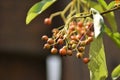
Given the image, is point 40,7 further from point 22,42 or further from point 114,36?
point 22,42

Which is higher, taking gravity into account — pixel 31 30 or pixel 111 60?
pixel 31 30

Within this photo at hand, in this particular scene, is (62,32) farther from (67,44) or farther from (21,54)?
(21,54)

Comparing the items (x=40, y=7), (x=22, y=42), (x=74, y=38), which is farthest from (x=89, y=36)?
(x=22, y=42)

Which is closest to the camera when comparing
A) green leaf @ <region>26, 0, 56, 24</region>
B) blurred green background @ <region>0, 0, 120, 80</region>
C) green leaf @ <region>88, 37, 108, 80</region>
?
green leaf @ <region>88, 37, 108, 80</region>

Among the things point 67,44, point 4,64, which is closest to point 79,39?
point 67,44

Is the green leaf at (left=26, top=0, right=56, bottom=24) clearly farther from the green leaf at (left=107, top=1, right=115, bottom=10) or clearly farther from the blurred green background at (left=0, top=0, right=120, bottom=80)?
the blurred green background at (left=0, top=0, right=120, bottom=80)

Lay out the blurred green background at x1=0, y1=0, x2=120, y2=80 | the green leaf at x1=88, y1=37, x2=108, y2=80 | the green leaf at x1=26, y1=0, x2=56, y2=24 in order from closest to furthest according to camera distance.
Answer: the green leaf at x1=88, y1=37, x2=108, y2=80, the green leaf at x1=26, y1=0, x2=56, y2=24, the blurred green background at x1=0, y1=0, x2=120, y2=80

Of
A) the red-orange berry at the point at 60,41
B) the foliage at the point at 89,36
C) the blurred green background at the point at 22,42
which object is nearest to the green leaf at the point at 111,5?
the foliage at the point at 89,36

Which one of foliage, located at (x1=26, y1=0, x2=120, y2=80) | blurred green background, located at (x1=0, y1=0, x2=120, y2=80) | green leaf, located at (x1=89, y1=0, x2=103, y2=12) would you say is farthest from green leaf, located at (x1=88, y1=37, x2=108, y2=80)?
blurred green background, located at (x1=0, y1=0, x2=120, y2=80)
